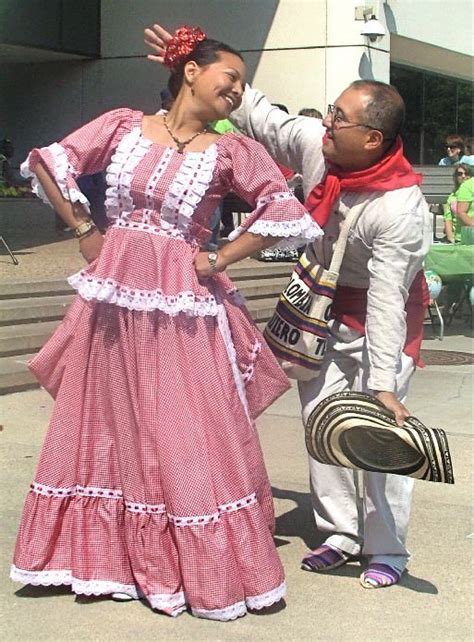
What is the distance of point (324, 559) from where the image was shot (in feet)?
13.0

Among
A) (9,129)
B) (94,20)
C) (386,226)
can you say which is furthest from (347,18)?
(386,226)

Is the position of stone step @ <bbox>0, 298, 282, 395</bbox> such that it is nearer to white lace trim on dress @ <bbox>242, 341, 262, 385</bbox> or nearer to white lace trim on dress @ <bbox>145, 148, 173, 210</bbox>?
white lace trim on dress @ <bbox>242, 341, 262, 385</bbox>

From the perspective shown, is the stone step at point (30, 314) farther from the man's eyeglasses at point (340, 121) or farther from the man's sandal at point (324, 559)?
the man's eyeglasses at point (340, 121)

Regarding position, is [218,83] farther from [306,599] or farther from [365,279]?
[306,599]

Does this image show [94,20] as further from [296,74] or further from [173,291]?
[173,291]

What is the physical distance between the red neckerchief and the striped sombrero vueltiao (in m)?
0.70

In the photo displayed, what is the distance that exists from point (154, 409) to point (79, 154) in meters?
0.91

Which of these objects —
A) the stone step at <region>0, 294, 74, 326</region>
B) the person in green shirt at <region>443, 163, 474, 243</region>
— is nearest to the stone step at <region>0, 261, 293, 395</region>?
the stone step at <region>0, 294, 74, 326</region>

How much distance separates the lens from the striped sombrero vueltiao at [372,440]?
340cm

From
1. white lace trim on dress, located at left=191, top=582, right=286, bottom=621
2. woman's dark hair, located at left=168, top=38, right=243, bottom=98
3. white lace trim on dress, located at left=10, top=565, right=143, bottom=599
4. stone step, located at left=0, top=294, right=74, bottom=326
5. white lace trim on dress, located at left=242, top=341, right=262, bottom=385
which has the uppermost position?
woman's dark hair, located at left=168, top=38, right=243, bottom=98

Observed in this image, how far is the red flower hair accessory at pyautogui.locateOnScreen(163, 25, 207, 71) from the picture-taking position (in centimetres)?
362

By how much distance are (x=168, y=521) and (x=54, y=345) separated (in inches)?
29.3

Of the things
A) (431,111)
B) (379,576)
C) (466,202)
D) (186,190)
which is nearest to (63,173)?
(186,190)

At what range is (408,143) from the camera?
63.1 feet
